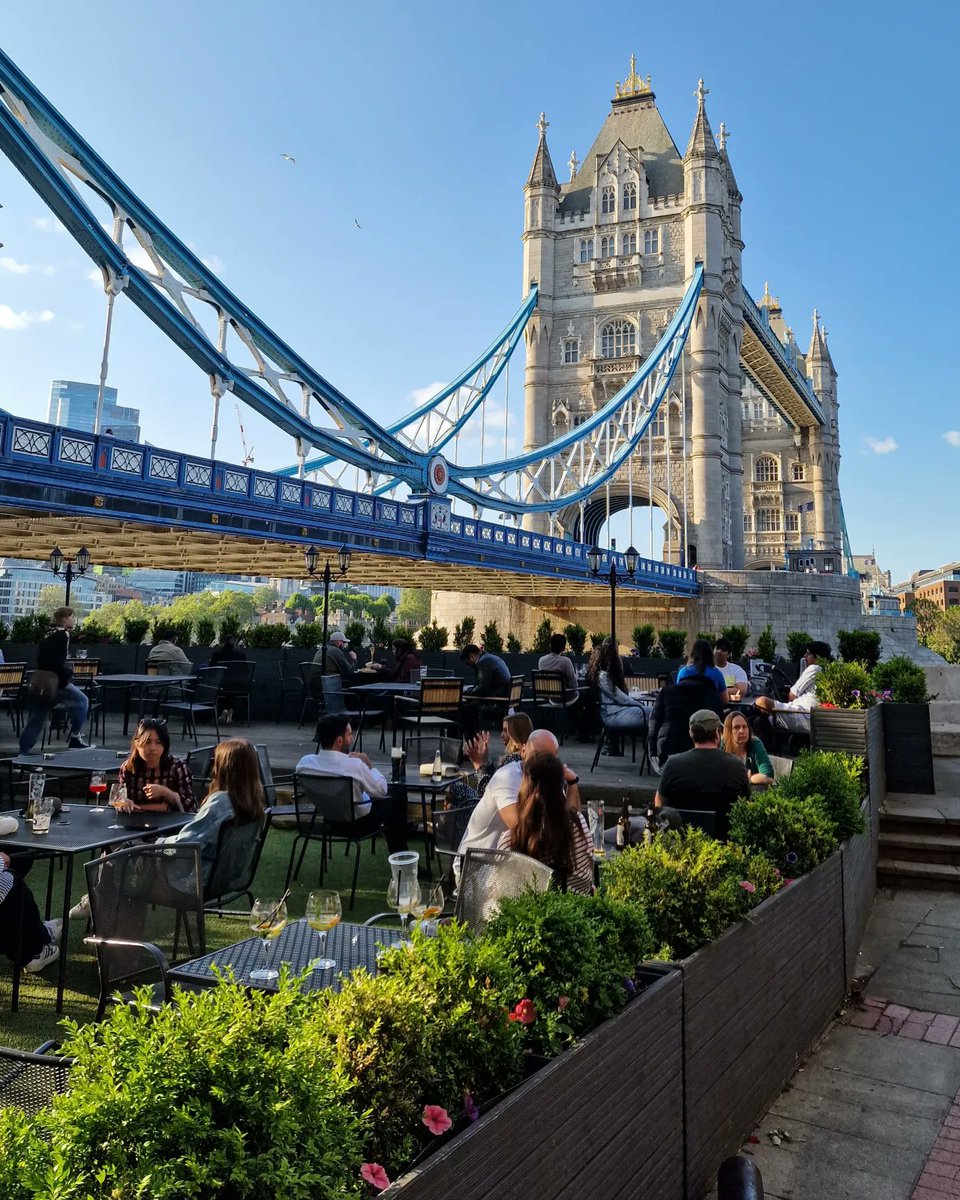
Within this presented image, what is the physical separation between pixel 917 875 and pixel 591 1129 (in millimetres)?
4866

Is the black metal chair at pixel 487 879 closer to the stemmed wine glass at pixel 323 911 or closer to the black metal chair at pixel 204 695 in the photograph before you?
the stemmed wine glass at pixel 323 911

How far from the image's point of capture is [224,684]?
1087cm

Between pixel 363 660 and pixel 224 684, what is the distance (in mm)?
4227

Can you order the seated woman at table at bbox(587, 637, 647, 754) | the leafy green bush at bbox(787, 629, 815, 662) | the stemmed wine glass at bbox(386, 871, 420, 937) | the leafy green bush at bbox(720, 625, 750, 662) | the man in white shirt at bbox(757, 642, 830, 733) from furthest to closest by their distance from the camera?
the leafy green bush at bbox(720, 625, 750, 662) < the leafy green bush at bbox(787, 629, 815, 662) < the seated woman at table at bbox(587, 637, 647, 754) < the man in white shirt at bbox(757, 642, 830, 733) < the stemmed wine glass at bbox(386, 871, 420, 937)

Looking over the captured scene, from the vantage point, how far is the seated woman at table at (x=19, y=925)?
3.46 meters

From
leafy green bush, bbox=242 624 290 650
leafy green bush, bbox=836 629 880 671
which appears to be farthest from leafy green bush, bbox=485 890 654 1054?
leafy green bush, bbox=242 624 290 650

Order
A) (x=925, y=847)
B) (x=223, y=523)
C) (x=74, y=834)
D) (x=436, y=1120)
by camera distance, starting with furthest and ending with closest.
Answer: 1. (x=223, y=523)
2. (x=925, y=847)
3. (x=74, y=834)
4. (x=436, y=1120)

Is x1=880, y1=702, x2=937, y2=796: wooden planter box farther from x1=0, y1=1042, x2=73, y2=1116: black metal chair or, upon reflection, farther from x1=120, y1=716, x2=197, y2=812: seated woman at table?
x1=0, y1=1042, x2=73, y2=1116: black metal chair

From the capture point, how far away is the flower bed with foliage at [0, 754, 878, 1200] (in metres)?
1.09

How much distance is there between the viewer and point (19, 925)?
139 inches

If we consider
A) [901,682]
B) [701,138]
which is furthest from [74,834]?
[701,138]

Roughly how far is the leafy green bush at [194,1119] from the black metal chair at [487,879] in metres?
1.55

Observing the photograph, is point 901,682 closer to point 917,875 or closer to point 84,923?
point 917,875

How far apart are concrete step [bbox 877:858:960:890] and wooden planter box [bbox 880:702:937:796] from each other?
1429 mm
